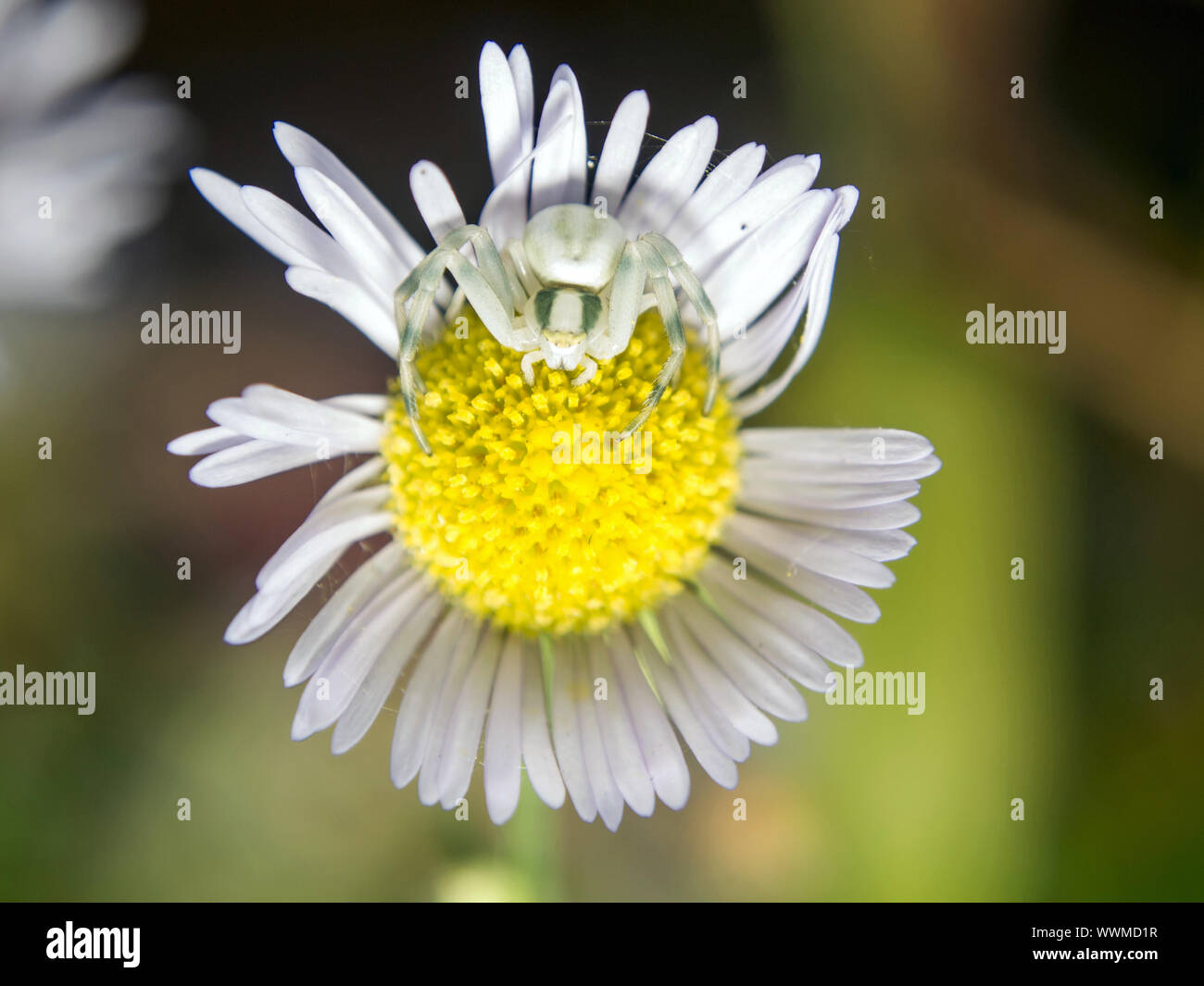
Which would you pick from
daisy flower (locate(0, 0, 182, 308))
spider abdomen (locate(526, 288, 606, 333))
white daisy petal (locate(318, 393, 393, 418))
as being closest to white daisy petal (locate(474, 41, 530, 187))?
spider abdomen (locate(526, 288, 606, 333))

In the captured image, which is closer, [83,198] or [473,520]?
[473,520]

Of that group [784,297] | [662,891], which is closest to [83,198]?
[784,297]

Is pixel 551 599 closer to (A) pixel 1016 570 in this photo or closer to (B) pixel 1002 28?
(A) pixel 1016 570

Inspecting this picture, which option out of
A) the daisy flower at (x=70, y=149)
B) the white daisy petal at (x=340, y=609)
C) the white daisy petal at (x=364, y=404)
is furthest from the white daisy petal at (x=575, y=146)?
the daisy flower at (x=70, y=149)

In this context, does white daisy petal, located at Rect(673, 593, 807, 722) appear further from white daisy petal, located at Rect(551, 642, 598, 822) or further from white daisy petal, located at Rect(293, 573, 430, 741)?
white daisy petal, located at Rect(293, 573, 430, 741)

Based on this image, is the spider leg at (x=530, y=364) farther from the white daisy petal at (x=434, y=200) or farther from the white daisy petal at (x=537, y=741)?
the white daisy petal at (x=537, y=741)

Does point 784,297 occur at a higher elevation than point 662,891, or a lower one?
higher

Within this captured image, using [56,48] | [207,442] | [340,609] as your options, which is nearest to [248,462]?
[207,442]
